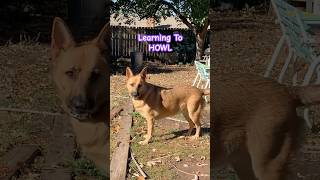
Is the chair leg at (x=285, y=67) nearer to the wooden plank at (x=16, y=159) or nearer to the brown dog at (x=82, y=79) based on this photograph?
the brown dog at (x=82, y=79)

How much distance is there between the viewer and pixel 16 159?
428 centimetres

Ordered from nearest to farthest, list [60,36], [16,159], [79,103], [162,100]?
[60,36], [79,103], [162,100], [16,159]

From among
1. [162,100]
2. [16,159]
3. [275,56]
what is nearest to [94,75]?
[162,100]

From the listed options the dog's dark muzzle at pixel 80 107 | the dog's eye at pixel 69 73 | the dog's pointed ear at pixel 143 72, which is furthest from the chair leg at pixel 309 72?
the dog's eye at pixel 69 73

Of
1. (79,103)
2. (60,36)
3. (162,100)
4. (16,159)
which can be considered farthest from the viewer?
(16,159)

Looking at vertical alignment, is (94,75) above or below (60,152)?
above

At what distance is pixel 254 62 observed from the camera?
4152 mm

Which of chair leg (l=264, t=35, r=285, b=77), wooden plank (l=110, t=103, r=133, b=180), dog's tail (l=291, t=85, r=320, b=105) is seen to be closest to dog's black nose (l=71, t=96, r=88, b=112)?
wooden plank (l=110, t=103, r=133, b=180)

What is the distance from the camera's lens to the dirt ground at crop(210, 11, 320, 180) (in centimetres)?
406

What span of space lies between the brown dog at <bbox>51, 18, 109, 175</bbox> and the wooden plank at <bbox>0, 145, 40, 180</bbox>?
1.36 feet

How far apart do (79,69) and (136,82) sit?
0.41 metres

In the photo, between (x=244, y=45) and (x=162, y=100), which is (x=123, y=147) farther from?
(x=244, y=45)

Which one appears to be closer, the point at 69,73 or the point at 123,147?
the point at 69,73

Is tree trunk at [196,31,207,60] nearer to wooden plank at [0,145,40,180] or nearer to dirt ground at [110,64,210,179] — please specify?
dirt ground at [110,64,210,179]
